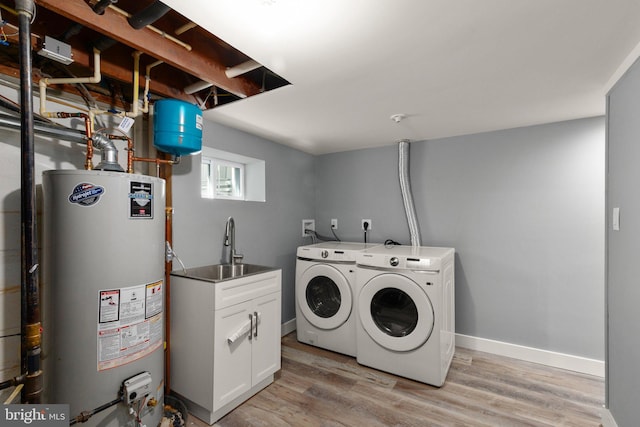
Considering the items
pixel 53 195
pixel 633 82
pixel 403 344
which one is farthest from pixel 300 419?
pixel 633 82

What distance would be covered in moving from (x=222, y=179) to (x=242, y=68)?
4.61 feet

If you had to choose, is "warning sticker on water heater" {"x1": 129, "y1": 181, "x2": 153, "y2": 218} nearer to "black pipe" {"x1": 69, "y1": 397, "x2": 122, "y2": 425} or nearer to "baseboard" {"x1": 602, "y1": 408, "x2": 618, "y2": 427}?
"black pipe" {"x1": 69, "y1": 397, "x2": 122, "y2": 425}

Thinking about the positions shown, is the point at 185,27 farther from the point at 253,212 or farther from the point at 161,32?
the point at 253,212

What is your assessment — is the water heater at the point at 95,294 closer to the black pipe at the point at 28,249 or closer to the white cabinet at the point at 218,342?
the black pipe at the point at 28,249

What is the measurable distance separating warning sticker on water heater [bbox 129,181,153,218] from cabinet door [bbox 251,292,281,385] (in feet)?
3.02

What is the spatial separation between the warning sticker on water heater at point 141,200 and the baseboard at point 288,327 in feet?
6.55

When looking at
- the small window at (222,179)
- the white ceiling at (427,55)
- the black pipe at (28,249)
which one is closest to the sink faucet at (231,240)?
the small window at (222,179)

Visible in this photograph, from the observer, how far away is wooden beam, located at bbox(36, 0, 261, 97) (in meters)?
1.08

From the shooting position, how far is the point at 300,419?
1785mm

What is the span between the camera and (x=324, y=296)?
2803 millimetres

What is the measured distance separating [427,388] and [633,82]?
215 cm

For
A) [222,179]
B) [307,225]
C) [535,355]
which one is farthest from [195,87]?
[535,355]

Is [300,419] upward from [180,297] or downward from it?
downward

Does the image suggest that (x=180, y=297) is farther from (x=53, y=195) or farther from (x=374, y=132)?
(x=374, y=132)
